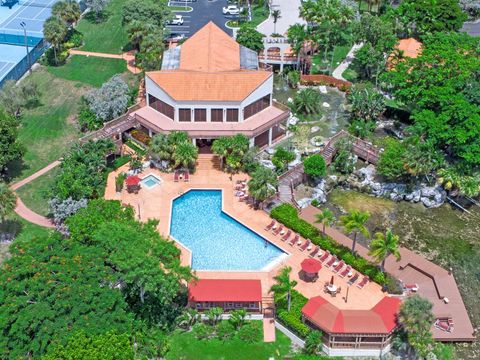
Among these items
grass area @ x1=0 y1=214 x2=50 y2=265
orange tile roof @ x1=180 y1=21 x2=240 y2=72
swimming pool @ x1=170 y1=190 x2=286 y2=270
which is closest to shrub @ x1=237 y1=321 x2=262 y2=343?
swimming pool @ x1=170 y1=190 x2=286 y2=270

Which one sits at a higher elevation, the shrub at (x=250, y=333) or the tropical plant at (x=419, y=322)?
the tropical plant at (x=419, y=322)

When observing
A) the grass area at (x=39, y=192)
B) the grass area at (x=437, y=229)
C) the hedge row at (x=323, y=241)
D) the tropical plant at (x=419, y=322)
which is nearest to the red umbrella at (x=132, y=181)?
the grass area at (x=39, y=192)

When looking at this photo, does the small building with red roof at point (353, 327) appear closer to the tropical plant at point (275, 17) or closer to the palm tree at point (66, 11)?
the tropical plant at point (275, 17)

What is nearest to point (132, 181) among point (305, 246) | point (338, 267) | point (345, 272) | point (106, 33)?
point (305, 246)

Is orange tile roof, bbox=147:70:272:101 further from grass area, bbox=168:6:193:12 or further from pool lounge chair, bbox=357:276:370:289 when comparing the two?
grass area, bbox=168:6:193:12

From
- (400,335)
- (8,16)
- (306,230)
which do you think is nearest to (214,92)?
(306,230)

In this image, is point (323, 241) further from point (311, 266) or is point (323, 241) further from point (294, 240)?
point (311, 266)
